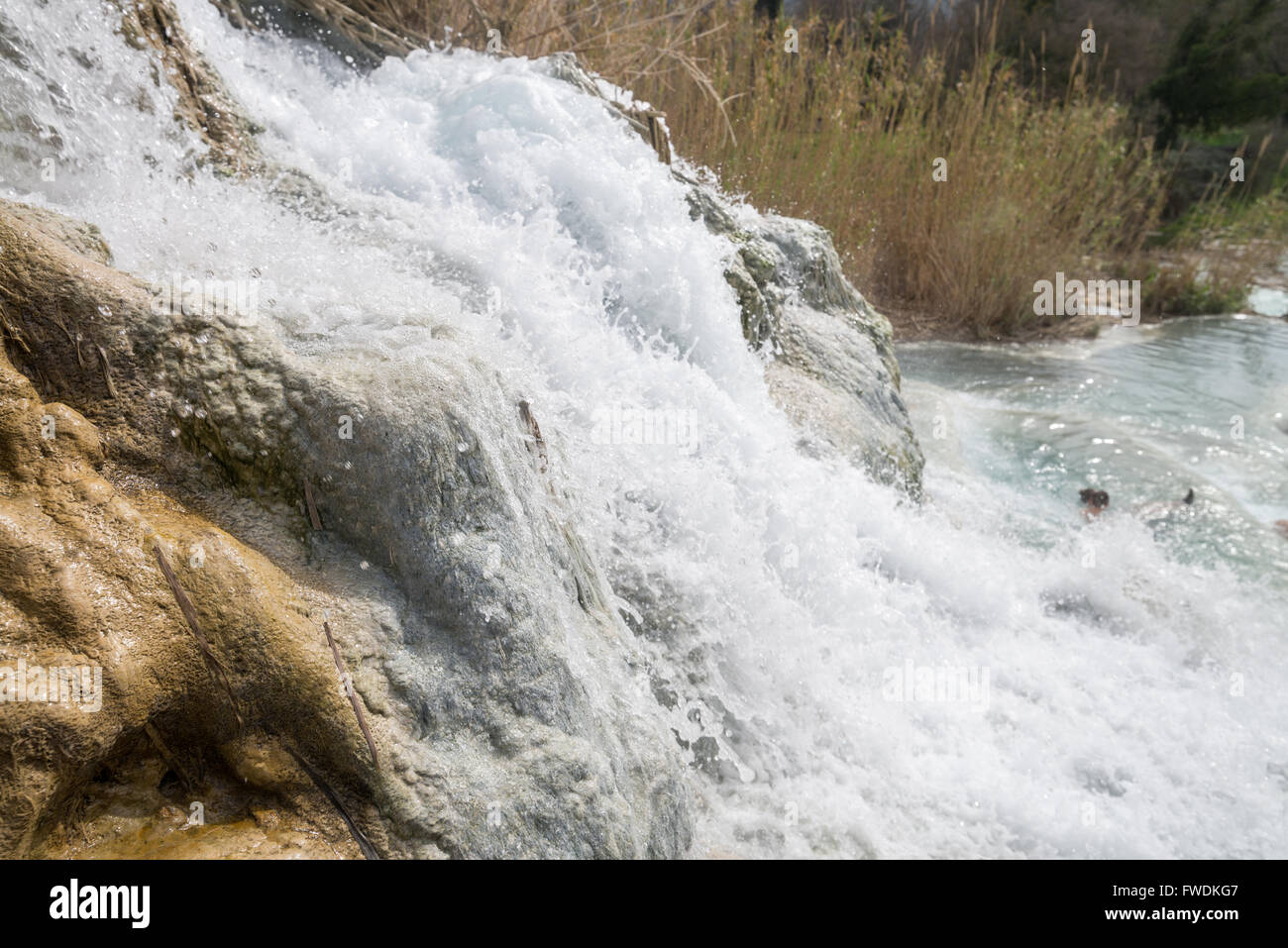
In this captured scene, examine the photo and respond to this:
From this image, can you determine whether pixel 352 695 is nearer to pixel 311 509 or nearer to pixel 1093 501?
pixel 311 509

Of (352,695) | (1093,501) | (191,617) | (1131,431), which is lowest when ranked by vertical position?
(1093,501)

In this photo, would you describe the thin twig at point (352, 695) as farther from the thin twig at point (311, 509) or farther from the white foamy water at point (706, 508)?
the white foamy water at point (706, 508)

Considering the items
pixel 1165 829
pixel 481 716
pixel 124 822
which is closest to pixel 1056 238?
pixel 1165 829

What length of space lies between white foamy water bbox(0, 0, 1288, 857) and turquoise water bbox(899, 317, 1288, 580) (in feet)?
1.50

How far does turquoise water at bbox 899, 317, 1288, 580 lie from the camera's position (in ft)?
12.5

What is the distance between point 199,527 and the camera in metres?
1.21

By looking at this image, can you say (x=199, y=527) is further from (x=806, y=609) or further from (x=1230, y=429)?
(x=1230, y=429)

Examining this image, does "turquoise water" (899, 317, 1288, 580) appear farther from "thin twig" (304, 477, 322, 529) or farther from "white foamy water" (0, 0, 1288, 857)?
"thin twig" (304, 477, 322, 529)

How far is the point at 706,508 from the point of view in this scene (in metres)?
2.22

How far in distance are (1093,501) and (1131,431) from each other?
1.21 meters

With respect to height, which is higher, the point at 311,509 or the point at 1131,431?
the point at 311,509

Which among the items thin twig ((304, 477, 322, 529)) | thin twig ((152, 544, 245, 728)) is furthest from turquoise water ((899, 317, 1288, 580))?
thin twig ((152, 544, 245, 728))

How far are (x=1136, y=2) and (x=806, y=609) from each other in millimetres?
14717

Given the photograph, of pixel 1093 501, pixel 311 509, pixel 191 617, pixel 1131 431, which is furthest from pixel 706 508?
pixel 1131 431
